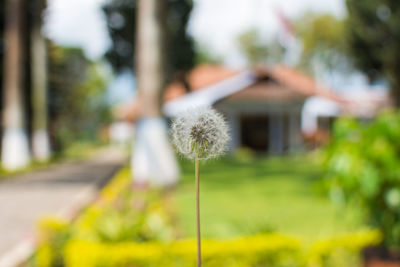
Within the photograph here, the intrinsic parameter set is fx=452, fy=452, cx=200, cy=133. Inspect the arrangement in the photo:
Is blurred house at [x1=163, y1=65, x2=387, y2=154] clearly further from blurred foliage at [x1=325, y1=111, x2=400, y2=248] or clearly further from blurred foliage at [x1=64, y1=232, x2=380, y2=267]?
blurred foliage at [x1=64, y1=232, x2=380, y2=267]

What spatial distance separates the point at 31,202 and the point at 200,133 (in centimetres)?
1011

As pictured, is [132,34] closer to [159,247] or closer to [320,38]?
[320,38]

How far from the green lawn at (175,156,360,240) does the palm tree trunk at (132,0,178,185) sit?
832 millimetres

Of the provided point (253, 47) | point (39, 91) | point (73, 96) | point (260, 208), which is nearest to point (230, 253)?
point (260, 208)

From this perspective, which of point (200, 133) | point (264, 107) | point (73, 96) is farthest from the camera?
point (73, 96)

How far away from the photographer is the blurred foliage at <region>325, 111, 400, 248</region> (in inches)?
173

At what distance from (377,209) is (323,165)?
0.71 meters

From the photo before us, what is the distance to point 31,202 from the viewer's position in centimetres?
1019

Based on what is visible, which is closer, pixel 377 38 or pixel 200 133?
pixel 200 133

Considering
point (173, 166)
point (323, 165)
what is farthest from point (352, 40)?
point (323, 165)

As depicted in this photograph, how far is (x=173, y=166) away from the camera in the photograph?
12391mm

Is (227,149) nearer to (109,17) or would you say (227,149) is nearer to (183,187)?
(183,187)

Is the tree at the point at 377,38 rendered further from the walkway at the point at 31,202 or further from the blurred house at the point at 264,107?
the walkway at the point at 31,202

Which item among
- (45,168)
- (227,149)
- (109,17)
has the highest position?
(109,17)
